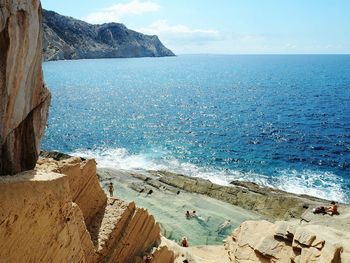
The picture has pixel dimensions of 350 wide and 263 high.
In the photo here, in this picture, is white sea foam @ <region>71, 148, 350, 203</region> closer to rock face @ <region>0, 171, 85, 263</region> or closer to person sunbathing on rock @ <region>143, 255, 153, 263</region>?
person sunbathing on rock @ <region>143, 255, 153, 263</region>

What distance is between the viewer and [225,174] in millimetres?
61656

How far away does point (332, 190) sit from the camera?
55.1 metres

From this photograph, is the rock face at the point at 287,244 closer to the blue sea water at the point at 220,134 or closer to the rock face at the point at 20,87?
the rock face at the point at 20,87

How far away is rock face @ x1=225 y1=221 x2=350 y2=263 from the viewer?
2509 cm

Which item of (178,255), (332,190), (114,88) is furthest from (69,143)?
(114,88)

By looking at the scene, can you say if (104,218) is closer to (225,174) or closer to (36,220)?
(36,220)

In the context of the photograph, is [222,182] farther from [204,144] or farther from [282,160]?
[204,144]

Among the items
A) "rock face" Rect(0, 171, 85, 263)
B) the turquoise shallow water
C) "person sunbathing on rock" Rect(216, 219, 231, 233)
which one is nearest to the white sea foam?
the turquoise shallow water

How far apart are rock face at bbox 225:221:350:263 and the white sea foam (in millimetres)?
25126

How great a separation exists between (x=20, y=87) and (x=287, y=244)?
2146 centimetres

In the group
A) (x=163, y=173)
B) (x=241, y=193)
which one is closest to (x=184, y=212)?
(x=241, y=193)

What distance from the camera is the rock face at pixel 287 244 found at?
2509cm

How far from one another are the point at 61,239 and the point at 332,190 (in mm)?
Answer: 48202

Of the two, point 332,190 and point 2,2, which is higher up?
point 2,2
